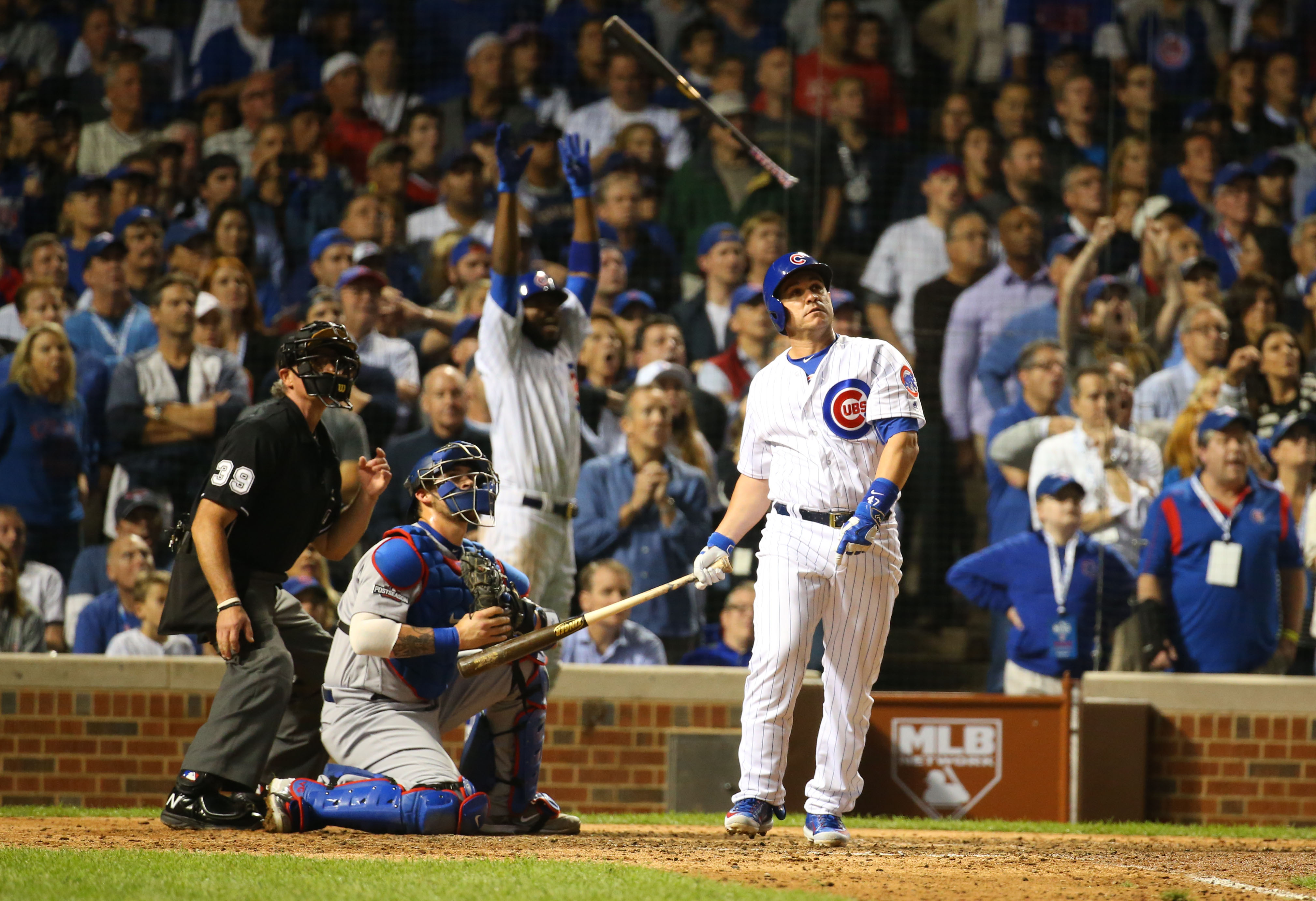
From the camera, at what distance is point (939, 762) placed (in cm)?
690

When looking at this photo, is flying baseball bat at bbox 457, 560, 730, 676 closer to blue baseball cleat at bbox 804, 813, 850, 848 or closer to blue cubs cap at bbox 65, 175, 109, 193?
blue baseball cleat at bbox 804, 813, 850, 848

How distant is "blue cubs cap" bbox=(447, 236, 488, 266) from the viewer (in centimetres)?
879

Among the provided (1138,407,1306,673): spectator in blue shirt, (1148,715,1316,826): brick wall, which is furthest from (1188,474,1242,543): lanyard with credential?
(1148,715,1316,826): brick wall

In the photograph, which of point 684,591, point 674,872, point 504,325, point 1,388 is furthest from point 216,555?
point 1,388

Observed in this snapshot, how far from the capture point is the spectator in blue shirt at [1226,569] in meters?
7.59

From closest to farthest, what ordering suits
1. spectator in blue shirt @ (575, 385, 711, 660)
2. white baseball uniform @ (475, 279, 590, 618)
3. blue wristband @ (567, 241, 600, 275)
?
white baseball uniform @ (475, 279, 590, 618) → blue wristband @ (567, 241, 600, 275) → spectator in blue shirt @ (575, 385, 711, 660)

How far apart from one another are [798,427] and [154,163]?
19.1 ft

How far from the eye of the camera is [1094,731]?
22.5 feet

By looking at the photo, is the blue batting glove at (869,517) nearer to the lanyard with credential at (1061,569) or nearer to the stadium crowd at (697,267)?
the stadium crowd at (697,267)

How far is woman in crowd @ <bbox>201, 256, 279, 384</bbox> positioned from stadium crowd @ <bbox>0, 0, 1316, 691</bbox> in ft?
0.07

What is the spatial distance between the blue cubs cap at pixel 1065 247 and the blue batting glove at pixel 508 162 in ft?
11.9

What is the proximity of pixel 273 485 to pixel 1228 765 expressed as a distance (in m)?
4.73

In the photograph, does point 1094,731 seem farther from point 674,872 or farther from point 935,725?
point 674,872

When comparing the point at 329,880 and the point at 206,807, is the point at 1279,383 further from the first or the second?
the point at 329,880
